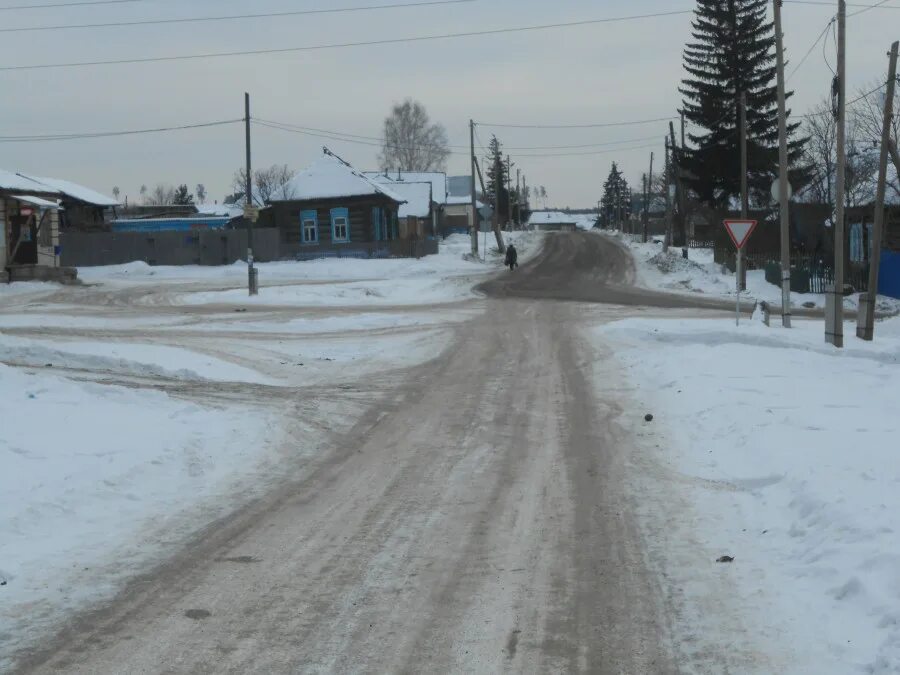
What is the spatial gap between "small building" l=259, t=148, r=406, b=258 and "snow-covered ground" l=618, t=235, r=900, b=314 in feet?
50.5

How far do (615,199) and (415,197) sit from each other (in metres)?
93.3

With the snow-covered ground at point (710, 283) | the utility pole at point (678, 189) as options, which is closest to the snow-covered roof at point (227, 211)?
the utility pole at point (678, 189)

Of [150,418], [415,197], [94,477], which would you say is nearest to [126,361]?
A: [150,418]

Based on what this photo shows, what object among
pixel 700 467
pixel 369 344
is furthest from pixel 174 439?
pixel 369 344

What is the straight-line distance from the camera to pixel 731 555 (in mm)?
6648

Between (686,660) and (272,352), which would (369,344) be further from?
(686,660)

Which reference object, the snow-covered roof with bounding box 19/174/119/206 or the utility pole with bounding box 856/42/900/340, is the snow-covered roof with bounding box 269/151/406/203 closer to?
the snow-covered roof with bounding box 19/174/119/206

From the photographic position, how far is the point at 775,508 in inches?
304

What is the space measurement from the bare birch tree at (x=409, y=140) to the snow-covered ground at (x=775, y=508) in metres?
96.5

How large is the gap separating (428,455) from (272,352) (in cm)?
943

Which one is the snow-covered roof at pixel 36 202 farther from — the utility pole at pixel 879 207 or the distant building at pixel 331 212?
the utility pole at pixel 879 207

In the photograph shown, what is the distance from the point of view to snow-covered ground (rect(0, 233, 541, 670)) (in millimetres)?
6773

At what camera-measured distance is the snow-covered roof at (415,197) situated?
237ft

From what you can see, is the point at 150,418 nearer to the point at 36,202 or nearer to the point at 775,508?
the point at 775,508
